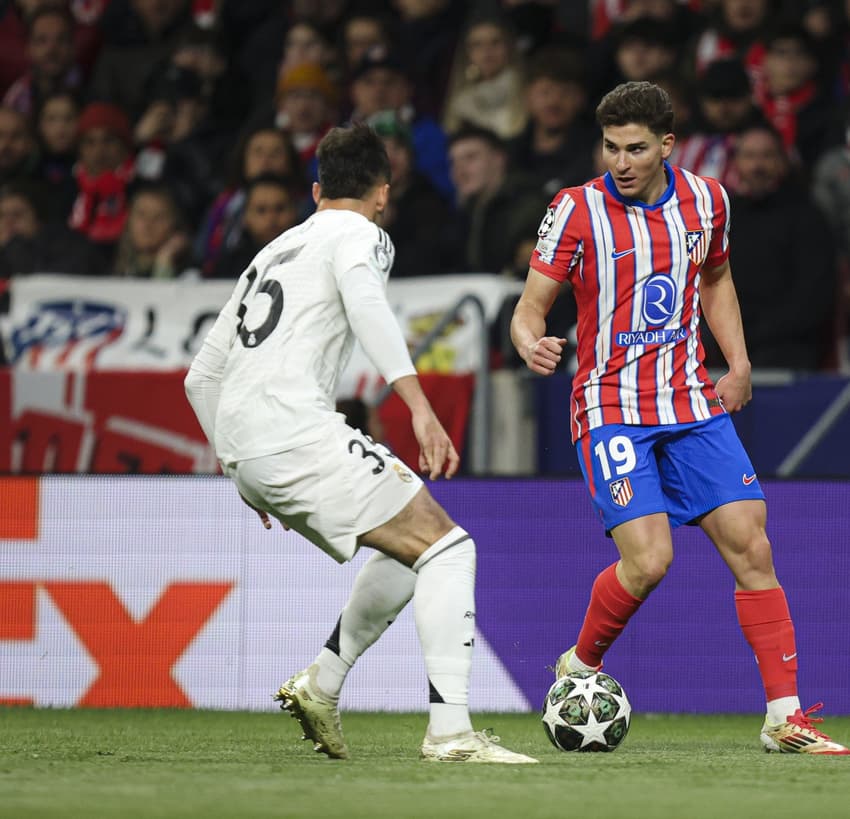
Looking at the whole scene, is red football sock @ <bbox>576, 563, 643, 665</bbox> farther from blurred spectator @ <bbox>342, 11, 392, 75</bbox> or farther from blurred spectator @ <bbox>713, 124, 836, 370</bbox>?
blurred spectator @ <bbox>342, 11, 392, 75</bbox>

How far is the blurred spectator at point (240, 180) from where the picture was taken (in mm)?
11719

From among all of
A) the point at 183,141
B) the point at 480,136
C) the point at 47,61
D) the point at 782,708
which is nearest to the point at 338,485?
the point at 782,708

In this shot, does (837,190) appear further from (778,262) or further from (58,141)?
(58,141)

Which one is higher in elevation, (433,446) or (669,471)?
(433,446)

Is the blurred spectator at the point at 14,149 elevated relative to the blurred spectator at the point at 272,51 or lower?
lower

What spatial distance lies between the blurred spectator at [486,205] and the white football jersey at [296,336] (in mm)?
5191

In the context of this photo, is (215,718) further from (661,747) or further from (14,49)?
(14,49)

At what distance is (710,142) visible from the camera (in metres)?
10.6

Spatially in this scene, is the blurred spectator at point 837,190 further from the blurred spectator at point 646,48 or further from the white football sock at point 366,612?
the white football sock at point 366,612

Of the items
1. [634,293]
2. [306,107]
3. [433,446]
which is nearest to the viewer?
[433,446]

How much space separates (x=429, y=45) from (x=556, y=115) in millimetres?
1738

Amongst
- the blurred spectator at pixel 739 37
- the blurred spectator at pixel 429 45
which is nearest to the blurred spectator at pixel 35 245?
the blurred spectator at pixel 429 45

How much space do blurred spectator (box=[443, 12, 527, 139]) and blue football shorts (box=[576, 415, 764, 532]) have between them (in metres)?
6.35

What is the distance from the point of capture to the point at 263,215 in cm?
1120
